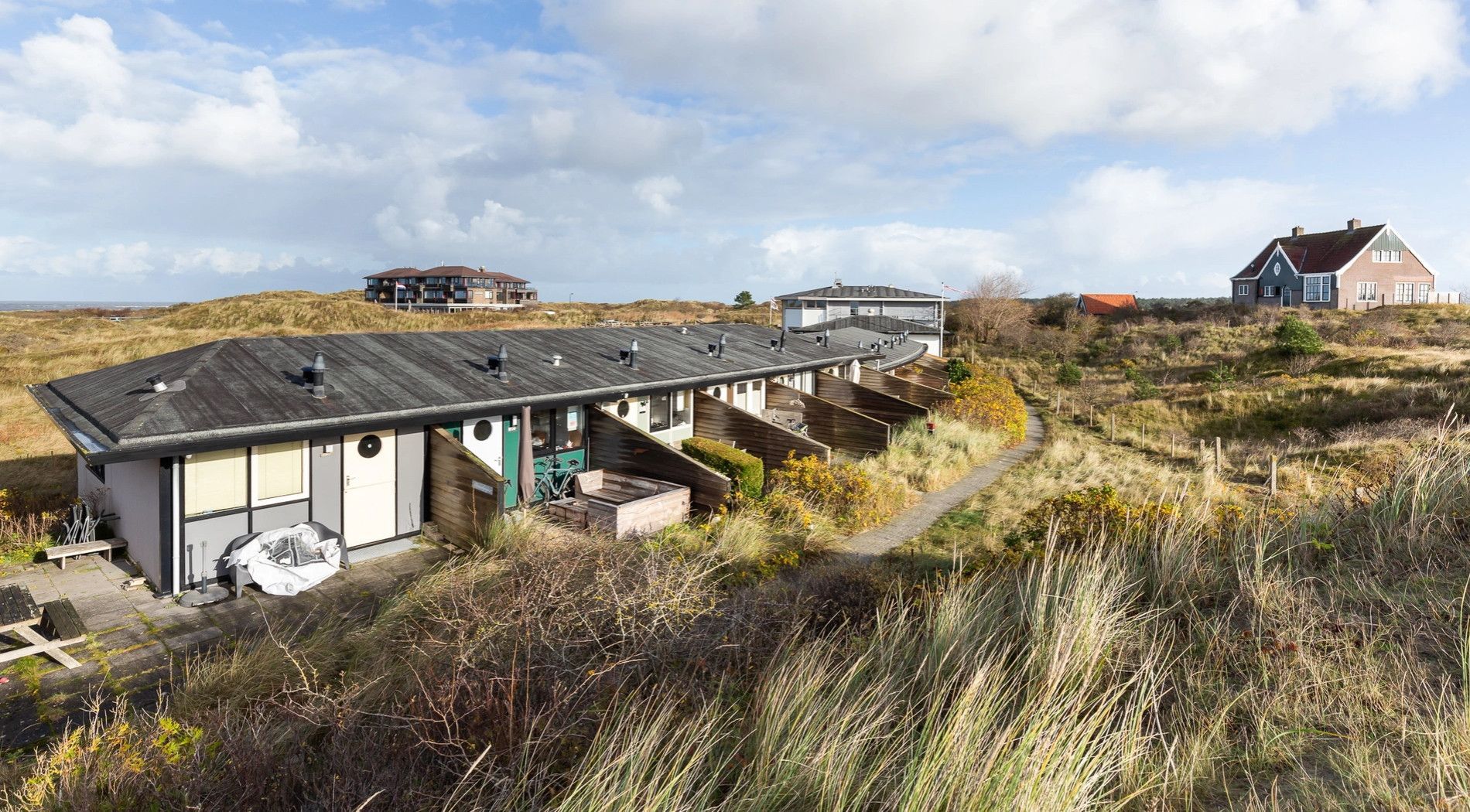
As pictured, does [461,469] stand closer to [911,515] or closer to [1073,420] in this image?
[911,515]

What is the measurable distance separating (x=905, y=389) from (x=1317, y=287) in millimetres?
41119

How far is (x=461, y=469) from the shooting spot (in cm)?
1121

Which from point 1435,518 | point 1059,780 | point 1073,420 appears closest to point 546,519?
point 1059,780

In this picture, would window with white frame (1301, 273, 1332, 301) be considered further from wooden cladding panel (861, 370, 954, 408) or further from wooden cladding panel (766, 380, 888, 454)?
wooden cladding panel (766, 380, 888, 454)

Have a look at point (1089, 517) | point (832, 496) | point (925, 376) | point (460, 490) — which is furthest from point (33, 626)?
point (925, 376)

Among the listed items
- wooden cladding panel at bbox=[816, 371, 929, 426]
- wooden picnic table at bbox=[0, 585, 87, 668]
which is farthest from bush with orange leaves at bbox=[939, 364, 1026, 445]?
wooden picnic table at bbox=[0, 585, 87, 668]

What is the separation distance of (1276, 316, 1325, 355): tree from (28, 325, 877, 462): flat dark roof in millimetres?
32044

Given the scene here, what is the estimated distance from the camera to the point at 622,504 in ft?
38.8

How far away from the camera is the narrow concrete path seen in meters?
12.3

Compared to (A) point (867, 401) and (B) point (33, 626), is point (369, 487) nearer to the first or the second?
(B) point (33, 626)

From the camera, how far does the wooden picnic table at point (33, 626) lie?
717 cm

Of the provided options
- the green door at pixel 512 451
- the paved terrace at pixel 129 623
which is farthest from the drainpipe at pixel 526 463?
the paved terrace at pixel 129 623

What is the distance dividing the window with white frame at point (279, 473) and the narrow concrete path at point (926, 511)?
777 centimetres

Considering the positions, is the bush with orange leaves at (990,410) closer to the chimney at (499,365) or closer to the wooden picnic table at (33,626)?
the chimney at (499,365)
